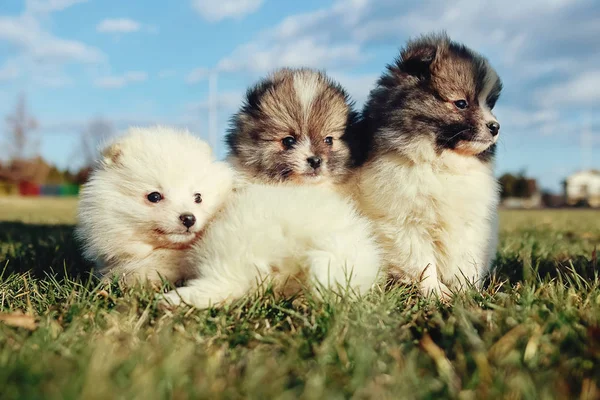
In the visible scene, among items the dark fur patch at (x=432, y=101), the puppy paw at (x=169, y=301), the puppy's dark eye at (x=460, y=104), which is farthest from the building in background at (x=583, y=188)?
the puppy paw at (x=169, y=301)

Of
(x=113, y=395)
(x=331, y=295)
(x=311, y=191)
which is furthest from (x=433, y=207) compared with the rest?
(x=113, y=395)

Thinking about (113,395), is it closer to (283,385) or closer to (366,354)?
(283,385)

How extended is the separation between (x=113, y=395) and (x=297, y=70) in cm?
286

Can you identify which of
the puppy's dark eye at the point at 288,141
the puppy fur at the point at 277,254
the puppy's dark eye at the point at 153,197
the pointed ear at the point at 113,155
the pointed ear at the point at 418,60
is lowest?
the puppy fur at the point at 277,254

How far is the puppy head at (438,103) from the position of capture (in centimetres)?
326

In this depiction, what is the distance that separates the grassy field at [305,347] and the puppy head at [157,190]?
0.43m

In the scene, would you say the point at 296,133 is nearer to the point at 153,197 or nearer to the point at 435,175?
the point at 435,175

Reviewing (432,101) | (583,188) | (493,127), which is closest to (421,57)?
(432,101)

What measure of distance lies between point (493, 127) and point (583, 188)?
49.4 meters

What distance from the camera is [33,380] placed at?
4.97ft

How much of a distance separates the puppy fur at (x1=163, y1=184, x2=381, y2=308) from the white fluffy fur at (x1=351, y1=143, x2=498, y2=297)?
0.61m

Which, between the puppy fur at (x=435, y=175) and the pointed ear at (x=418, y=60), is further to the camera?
the pointed ear at (x=418, y=60)

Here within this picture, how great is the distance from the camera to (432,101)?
10.9ft

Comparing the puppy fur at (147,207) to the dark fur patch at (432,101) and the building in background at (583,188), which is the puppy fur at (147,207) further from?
the building in background at (583,188)
